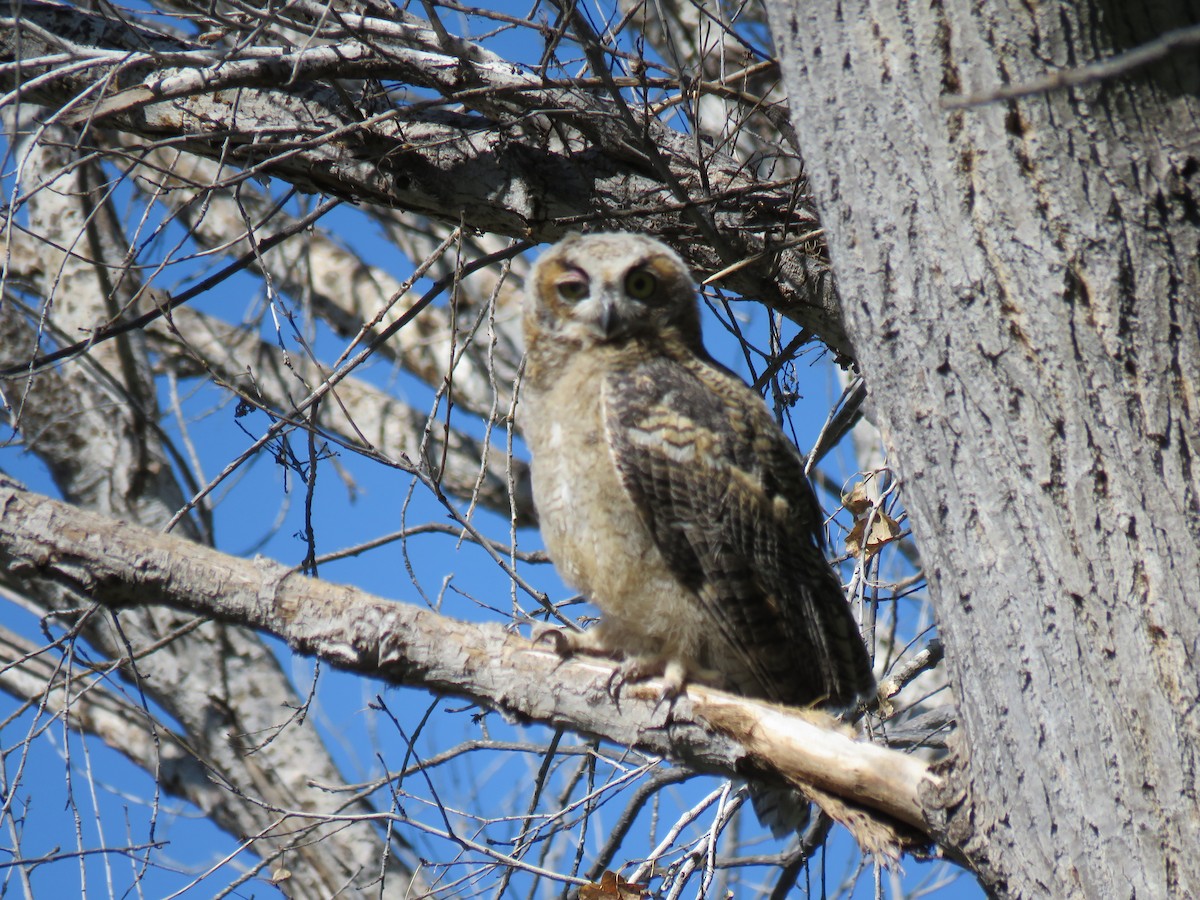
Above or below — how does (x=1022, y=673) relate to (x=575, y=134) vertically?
below

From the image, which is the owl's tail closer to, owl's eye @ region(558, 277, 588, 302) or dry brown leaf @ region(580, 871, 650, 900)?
dry brown leaf @ region(580, 871, 650, 900)

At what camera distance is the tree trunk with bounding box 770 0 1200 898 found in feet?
6.31

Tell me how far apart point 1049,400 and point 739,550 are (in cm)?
138

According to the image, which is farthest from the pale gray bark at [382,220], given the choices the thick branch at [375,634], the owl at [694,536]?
the owl at [694,536]

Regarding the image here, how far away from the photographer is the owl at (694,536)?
129 inches

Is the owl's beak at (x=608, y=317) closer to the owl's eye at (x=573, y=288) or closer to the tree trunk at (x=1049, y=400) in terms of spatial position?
the owl's eye at (x=573, y=288)

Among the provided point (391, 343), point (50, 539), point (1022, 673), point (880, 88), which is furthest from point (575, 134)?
point (391, 343)

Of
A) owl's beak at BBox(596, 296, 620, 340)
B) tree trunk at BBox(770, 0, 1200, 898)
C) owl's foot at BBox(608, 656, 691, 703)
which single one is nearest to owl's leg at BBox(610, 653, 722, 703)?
owl's foot at BBox(608, 656, 691, 703)

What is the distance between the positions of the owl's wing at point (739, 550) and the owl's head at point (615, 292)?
411 millimetres

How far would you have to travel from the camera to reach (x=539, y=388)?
387 centimetres

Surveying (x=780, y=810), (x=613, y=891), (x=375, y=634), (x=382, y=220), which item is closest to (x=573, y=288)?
(x=375, y=634)

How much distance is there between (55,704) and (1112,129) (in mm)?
6345

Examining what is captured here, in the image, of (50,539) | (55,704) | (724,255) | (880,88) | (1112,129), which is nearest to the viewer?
(1112,129)

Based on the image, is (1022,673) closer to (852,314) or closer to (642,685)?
(852,314)
